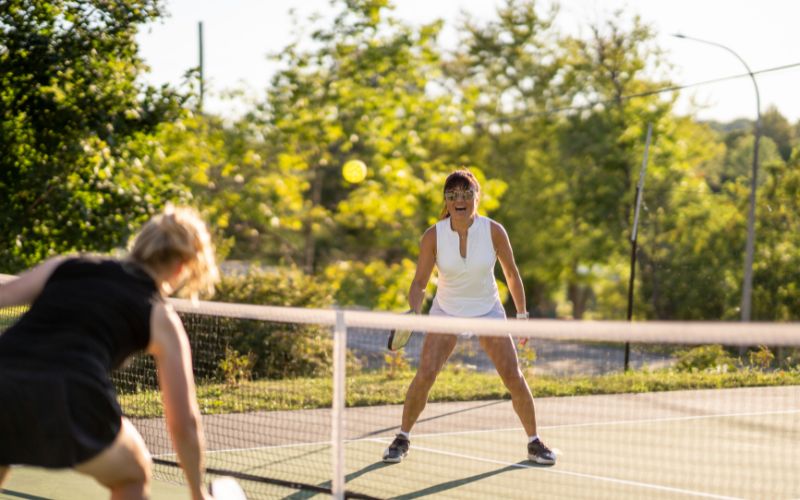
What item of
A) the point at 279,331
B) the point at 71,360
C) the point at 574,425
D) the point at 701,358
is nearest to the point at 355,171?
the point at 701,358

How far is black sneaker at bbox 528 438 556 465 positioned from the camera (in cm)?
801

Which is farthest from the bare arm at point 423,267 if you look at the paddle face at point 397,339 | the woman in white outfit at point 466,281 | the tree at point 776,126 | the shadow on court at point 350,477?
the tree at point 776,126

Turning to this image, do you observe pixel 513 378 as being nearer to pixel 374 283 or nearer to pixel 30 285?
pixel 30 285

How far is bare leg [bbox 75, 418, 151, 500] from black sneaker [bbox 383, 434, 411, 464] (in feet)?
14.1

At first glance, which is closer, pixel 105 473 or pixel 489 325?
pixel 105 473

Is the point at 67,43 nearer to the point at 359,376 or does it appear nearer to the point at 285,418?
the point at 359,376

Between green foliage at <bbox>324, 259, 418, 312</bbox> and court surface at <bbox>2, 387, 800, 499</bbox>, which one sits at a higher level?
green foliage at <bbox>324, 259, 418, 312</bbox>

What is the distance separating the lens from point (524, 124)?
54.2 meters

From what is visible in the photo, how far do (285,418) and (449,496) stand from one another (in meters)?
3.84

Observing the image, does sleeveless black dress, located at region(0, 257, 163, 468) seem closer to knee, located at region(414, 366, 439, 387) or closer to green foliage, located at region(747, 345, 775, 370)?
knee, located at region(414, 366, 439, 387)

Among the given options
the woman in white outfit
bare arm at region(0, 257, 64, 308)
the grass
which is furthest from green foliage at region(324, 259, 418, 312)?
bare arm at region(0, 257, 64, 308)

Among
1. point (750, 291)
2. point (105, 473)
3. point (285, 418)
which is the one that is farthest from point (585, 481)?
point (750, 291)

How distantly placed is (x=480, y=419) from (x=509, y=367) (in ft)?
12.2

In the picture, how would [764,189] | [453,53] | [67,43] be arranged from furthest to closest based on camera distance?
[453,53] < [764,189] < [67,43]
